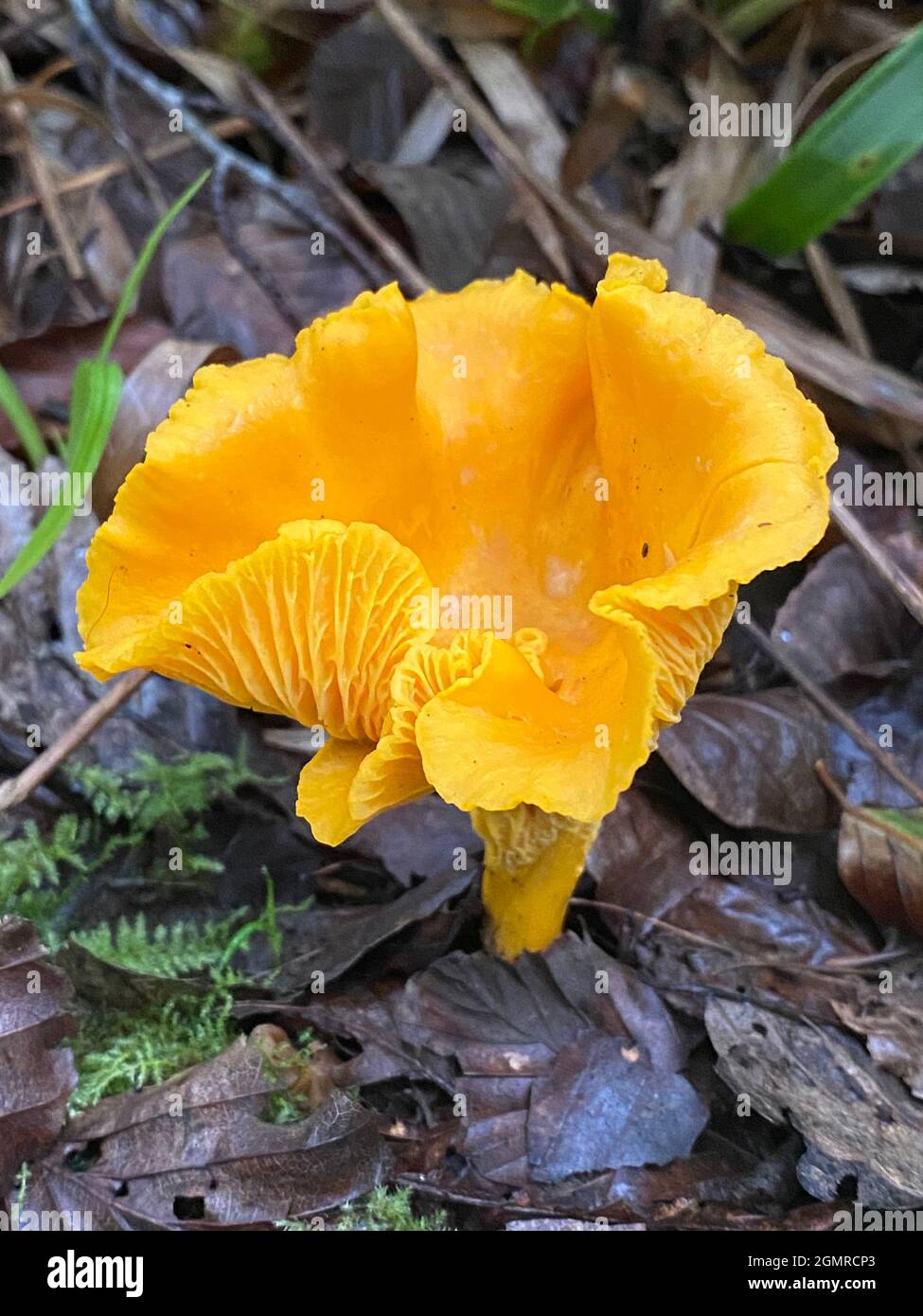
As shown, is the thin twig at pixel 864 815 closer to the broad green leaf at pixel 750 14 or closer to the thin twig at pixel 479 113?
the thin twig at pixel 479 113

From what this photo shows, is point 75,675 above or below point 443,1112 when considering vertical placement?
above

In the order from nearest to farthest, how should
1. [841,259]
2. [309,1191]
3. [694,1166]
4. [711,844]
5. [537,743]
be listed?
1. [537,743]
2. [309,1191]
3. [694,1166]
4. [711,844]
5. [841,259]

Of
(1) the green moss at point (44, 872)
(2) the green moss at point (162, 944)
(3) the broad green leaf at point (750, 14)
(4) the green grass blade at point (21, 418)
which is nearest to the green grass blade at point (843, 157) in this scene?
(3) the broad green leaf at point (750, 14)

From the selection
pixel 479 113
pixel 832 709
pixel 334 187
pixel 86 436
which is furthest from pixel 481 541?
pixel 479 113

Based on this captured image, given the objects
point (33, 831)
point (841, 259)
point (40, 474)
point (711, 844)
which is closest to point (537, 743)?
point (711, 844)

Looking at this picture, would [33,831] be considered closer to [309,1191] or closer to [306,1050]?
[306,1050]
